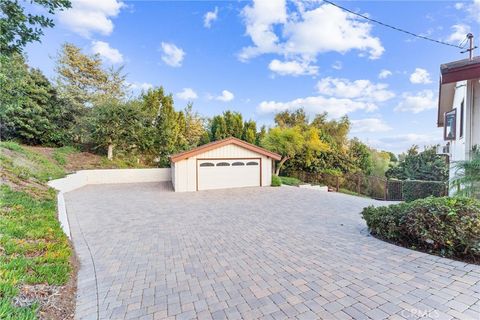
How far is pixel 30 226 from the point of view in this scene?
13.3 ft

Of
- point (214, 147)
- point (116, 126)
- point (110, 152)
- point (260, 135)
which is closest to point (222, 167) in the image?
point (214, 147)

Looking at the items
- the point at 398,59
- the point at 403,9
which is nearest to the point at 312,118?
the point at 398,59

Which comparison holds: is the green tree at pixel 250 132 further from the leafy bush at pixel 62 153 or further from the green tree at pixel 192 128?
the leafy bush at pixel 62 153

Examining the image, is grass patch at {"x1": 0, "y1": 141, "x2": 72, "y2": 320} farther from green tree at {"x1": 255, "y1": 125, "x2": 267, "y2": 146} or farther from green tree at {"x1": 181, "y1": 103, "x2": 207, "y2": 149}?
green tree at {"x1": 255, "y1": 125, "x2": 267, "y2": 146}

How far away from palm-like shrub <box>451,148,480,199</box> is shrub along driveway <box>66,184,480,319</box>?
1.80 meters

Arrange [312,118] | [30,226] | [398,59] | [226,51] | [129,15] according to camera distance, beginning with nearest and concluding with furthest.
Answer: [30,226], [129,15], [398,59], [226,51], [312,118]

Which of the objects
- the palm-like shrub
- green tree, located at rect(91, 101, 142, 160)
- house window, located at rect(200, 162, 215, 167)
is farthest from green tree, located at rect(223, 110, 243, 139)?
the palm-like shrub

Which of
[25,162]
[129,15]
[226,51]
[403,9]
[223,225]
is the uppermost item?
[226,51]

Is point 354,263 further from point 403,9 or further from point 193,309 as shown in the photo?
point 403,9

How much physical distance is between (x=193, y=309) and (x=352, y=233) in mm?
4077

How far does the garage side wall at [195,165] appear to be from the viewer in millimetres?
11727

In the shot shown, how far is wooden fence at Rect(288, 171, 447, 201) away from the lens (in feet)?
41.9

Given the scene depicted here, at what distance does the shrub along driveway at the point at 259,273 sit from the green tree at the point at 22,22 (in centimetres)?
390

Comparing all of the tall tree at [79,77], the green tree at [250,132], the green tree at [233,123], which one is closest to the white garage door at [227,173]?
the green tree at [250,132]
